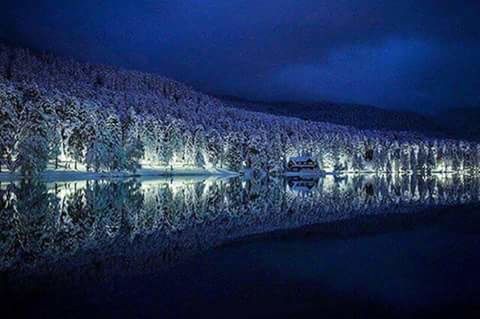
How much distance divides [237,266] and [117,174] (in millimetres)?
82284

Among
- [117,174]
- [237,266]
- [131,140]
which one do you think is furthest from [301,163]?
[237,266]

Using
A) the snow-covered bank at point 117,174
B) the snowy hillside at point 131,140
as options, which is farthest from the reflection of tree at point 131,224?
the snow-covered bank at point 117,174

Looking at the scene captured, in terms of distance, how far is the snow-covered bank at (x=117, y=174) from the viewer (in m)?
77.4

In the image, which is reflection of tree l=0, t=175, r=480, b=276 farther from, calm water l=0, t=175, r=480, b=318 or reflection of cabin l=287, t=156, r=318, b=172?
reflection of cabin l=287, t=156, r=318, b=172

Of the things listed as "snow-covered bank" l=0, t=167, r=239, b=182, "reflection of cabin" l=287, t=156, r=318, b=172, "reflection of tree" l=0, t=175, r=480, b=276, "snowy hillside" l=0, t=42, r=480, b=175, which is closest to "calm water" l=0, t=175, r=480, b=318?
"reflection of tree" l=0, t=175, r=480, b=276

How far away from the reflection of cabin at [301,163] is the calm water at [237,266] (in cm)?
13299

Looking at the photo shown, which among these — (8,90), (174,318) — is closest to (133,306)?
(174,318)

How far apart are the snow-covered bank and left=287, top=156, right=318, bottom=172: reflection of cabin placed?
35.6 meters

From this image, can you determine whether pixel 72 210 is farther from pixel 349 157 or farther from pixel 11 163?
pixel 349 157

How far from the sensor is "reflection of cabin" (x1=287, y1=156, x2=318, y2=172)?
160625mm

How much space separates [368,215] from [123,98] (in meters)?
174

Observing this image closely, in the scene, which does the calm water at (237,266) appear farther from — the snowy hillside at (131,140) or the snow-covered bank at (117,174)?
the snow-covered bank at (117,174)

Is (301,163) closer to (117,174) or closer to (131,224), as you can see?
(117,174)

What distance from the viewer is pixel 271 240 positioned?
64.7ft
